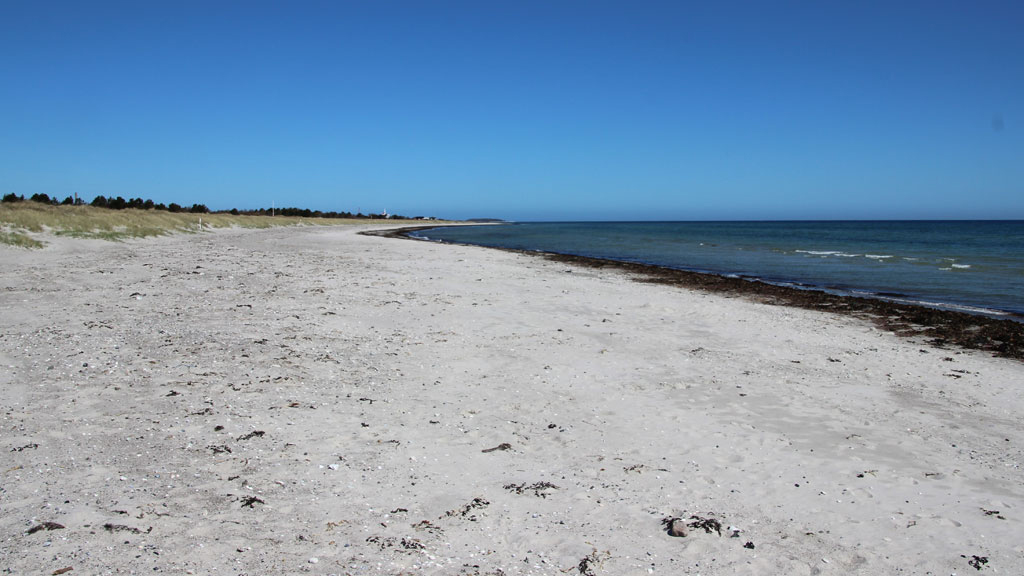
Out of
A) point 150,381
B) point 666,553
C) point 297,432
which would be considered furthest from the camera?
point 150,381

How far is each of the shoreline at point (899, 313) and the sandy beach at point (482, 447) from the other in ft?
4.07

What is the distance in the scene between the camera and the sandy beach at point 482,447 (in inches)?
141

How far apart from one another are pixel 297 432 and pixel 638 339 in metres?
5.86

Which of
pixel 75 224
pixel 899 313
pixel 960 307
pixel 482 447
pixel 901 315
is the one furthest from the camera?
pixel 75 224

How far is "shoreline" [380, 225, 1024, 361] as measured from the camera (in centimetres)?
1096

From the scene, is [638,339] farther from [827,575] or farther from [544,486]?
[827,575]

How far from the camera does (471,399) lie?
21.0 ft

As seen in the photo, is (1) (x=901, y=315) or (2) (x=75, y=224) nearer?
(1) (x=901, y=315)

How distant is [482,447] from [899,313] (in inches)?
491

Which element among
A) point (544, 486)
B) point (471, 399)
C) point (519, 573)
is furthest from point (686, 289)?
point (519, 573)

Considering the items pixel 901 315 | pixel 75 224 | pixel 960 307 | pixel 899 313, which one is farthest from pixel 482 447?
pixel 75 224

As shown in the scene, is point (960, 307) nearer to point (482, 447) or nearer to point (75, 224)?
point (482, 447)

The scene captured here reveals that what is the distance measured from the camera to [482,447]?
202 inches

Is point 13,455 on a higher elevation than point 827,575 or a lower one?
higher
